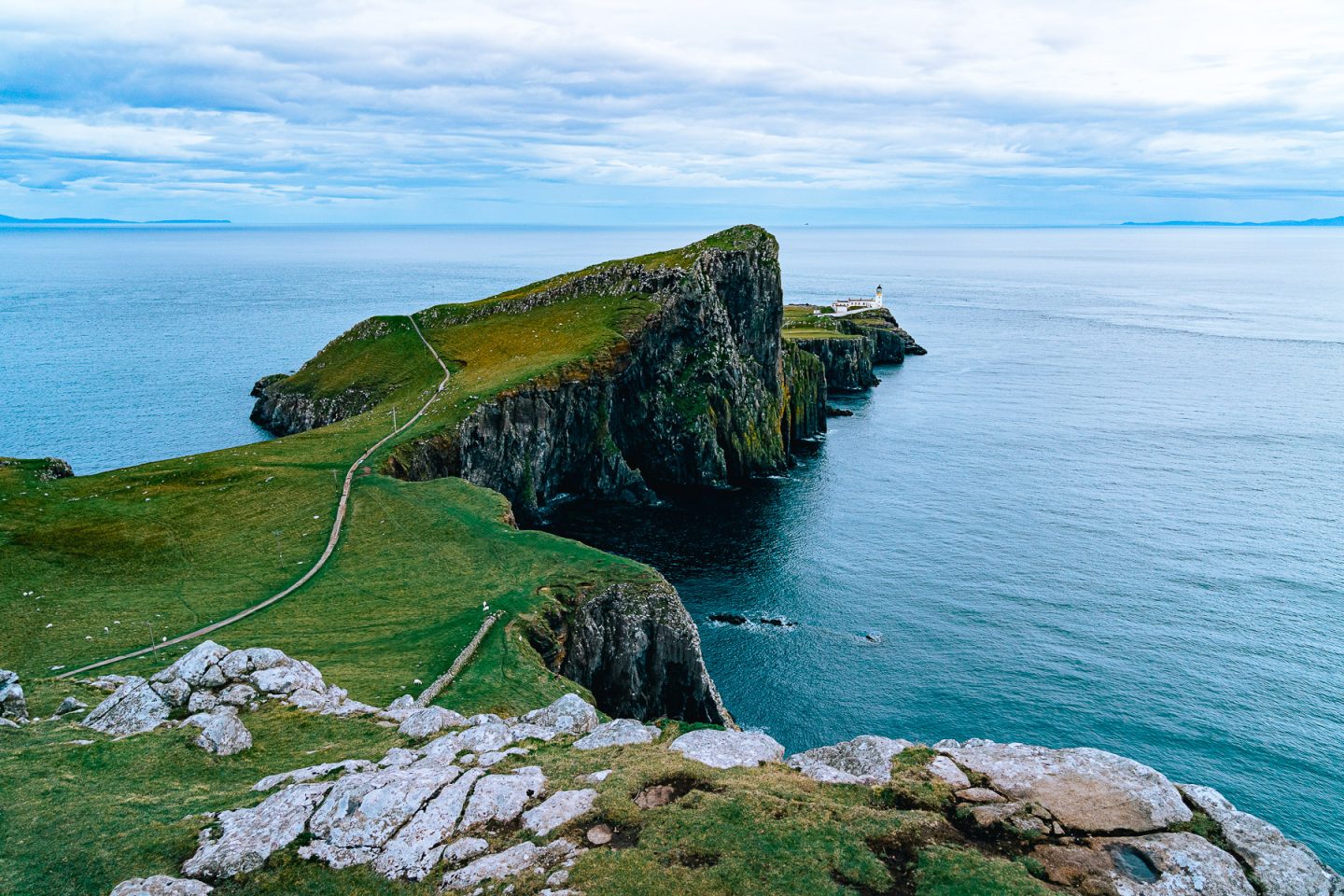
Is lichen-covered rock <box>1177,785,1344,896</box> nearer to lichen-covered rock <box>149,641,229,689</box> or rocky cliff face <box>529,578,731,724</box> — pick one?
rocky cliff face <box>529,578,731,724</box>

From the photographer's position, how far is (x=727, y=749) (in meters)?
28.9

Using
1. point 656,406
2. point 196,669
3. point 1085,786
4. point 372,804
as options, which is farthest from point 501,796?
point 656,406

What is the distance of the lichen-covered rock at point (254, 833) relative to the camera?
2205 centimetres

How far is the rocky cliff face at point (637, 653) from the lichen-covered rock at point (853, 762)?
22.8 m

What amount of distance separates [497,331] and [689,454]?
40628 millimetres

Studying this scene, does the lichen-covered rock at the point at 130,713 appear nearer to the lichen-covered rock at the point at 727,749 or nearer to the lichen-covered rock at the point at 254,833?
the lichen-covered rock at the point at 254,833

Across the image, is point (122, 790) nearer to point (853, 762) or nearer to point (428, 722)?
point (428, 722)

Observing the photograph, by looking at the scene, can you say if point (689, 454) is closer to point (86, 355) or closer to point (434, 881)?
point (434, 881)

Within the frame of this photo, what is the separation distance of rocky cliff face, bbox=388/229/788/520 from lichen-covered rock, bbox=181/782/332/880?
61.0 metres

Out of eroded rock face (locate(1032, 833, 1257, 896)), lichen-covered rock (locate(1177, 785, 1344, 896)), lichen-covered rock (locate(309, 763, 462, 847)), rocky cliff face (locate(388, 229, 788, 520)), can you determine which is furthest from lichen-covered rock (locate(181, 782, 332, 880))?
rocky cliff face (locate(388, 229, 788, 520))

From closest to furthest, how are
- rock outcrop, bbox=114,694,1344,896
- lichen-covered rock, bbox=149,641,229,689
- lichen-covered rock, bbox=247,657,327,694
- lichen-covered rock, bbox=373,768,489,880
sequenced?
rock outcrop, bbox=114,694,1344,896, lichen-covered rock, bbox=373,768,489,880, lichen-covered rock, bbox=149,641,229,689, lichen-covered rock, bbox=247,657,327,694

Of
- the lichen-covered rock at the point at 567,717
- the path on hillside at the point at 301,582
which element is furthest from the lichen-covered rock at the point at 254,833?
the path on hillside at the point at 301,582

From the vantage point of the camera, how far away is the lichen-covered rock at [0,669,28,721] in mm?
31609

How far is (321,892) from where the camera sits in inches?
846
